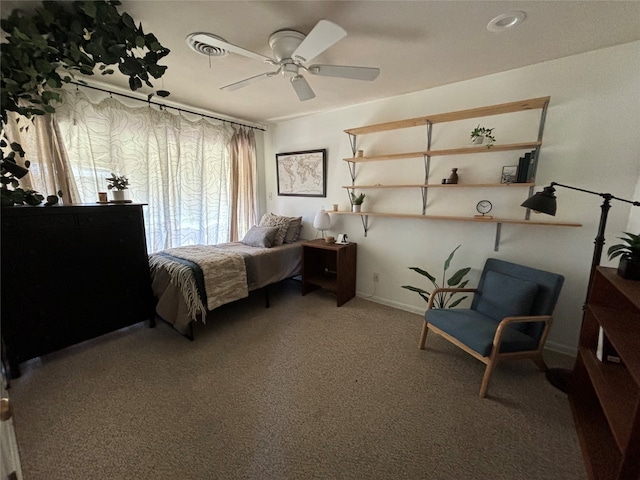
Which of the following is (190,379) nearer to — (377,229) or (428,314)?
(428,314)

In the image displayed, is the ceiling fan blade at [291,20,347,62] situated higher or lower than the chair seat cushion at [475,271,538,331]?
higher

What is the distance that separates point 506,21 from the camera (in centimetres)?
161

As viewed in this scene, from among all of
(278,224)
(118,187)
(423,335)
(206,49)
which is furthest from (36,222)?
(423,335)

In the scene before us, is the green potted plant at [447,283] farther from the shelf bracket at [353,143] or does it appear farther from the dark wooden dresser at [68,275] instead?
the dark wooden dresser at [68,275]

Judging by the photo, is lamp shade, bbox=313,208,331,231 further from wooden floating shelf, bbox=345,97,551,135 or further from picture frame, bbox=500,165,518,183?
picture frame, bbox=500,165,518,183

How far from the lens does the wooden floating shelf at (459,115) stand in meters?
2.11

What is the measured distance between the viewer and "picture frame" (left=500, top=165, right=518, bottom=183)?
2.31 m

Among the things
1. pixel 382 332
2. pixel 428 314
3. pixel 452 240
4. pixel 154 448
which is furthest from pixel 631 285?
pixel 154 448

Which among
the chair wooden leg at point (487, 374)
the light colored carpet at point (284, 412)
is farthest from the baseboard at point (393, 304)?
the chair wooden leg at point (487, 374)

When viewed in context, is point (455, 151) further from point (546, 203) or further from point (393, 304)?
point (393, 304)

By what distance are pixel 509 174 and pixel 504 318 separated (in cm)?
127

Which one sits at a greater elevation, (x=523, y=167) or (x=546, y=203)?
(x=523, y=167)

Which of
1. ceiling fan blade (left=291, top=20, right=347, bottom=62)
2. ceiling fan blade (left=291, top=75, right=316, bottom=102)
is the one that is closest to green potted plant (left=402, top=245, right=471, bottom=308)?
ceiling fan blade (left=291, top=75, right=316, bottom=102)

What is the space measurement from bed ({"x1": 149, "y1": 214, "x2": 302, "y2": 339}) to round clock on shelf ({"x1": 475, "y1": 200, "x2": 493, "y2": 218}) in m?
2.04
